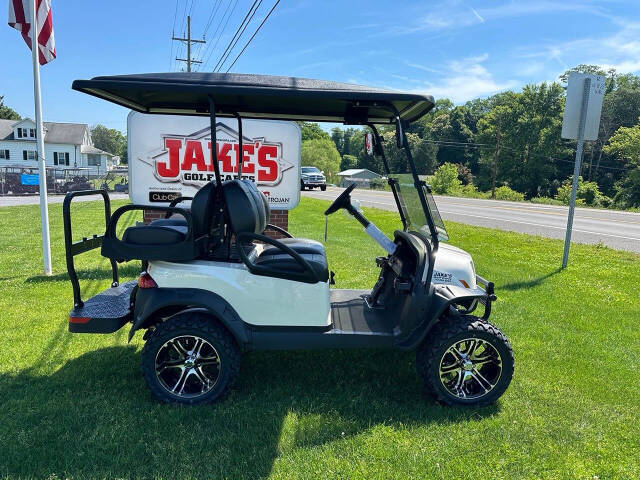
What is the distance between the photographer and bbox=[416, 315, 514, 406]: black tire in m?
2.95

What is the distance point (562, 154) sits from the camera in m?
51.3

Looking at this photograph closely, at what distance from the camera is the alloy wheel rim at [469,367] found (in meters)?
2.99

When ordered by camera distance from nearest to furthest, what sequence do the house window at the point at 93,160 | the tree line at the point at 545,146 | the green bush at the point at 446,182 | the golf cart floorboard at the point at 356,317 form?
the golf cart floorboard at the point at 356,317 → the green bush at the point at 446,182 → the tree line at the point at 545,146 → the house window at the point at 93,160

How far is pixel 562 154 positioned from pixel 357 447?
57040mm

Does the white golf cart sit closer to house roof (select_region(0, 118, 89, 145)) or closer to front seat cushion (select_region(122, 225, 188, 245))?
front seat cushion (select_region(122, 225, 188, 245))

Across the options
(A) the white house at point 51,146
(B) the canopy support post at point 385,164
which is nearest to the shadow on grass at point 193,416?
(B) the canopy support post at point 385,164

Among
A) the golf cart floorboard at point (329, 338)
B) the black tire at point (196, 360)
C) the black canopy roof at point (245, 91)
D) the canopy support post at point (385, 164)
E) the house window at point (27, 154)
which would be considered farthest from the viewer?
the house window at point (27, 154)

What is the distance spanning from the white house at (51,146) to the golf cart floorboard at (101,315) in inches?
1629

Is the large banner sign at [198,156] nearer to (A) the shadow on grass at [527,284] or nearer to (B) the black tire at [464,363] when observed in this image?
(A) the shadow on grass at [527,284]

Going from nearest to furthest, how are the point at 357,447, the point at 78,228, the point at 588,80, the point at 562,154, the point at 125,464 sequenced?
the point at 125,464 < the point at 357,447 < the point at 588,80 < the point at 78,228 < the point at 562,154

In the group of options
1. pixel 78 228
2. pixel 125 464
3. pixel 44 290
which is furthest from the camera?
pixel 78 228

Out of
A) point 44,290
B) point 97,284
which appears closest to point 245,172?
point 97,284

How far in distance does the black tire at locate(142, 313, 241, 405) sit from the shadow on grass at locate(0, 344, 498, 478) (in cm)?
8

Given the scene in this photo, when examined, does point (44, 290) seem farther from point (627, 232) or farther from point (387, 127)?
point (627, 232)
